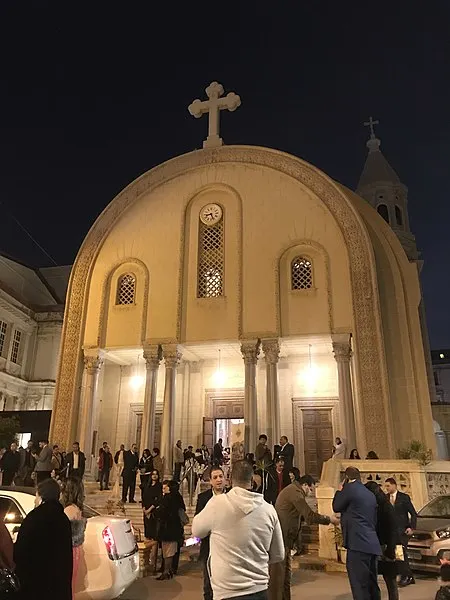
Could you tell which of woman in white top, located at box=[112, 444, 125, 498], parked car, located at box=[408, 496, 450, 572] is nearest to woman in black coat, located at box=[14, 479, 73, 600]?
parked car, located at box=[408, 496, 450, 572]

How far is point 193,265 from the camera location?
60.6ft

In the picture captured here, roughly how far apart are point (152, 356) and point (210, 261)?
13.8 feet

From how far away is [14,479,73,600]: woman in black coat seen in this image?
3.46m

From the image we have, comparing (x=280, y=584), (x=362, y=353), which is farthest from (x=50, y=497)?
(x=362, y=353)

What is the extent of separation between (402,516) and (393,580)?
2.61m

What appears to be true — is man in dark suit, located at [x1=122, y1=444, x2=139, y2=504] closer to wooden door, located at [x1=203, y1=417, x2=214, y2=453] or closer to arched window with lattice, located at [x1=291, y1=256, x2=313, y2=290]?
wooden door, located at [x1=203, y1=417, x2=214, y2=453]

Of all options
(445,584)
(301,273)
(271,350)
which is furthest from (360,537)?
(301,273)

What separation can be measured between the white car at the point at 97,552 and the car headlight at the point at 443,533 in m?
5.32

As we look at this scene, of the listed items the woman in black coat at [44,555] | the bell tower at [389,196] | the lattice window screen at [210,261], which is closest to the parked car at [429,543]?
the woman in black coat at [44,555]

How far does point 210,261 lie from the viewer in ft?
61.3

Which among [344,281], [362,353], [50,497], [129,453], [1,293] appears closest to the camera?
[50,497]

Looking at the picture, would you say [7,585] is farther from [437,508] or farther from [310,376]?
[310,376]

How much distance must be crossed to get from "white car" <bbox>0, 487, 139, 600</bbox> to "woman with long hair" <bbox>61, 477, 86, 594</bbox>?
0.06 meters

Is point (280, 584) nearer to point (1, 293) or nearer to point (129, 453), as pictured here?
point (129, 453)
